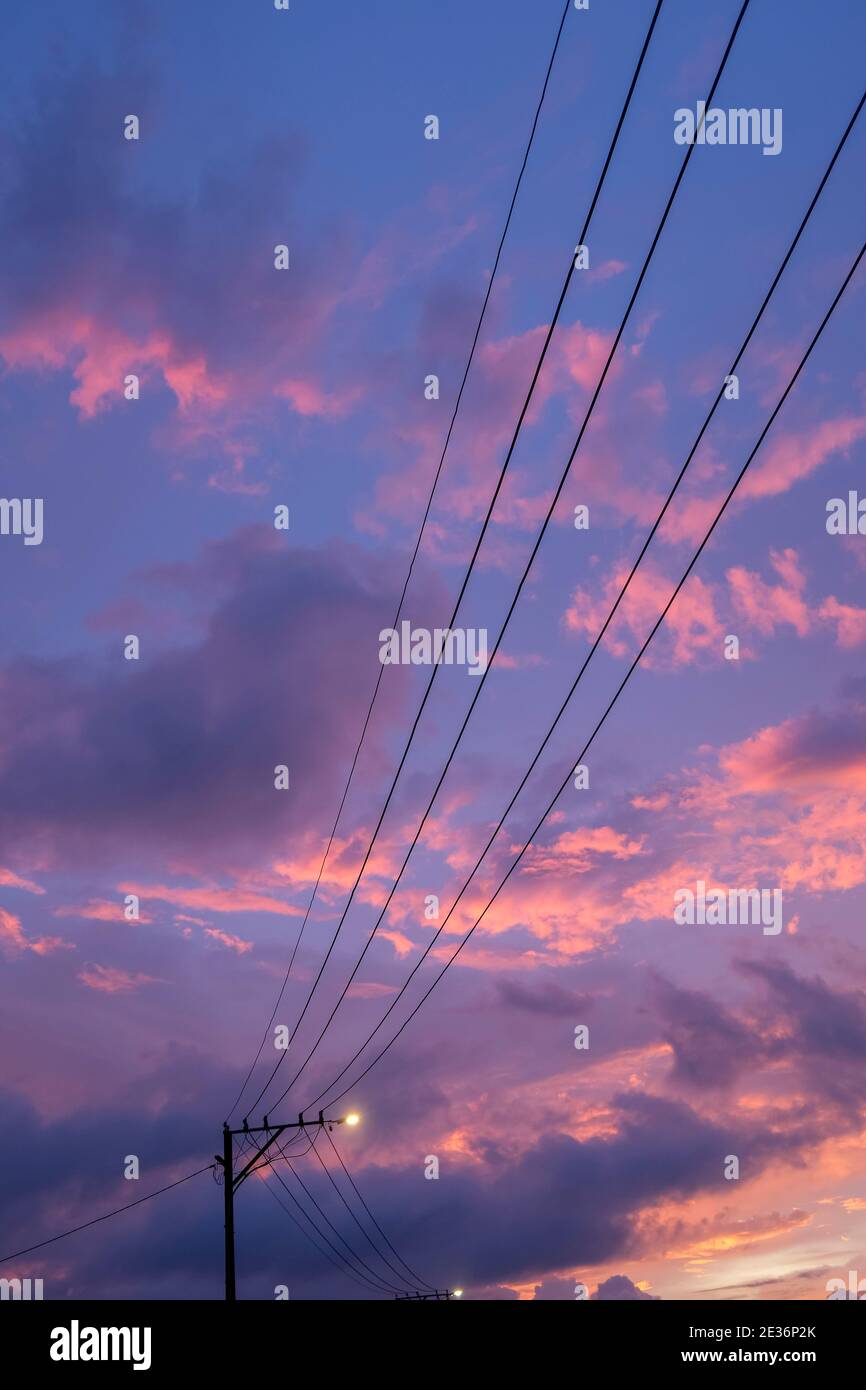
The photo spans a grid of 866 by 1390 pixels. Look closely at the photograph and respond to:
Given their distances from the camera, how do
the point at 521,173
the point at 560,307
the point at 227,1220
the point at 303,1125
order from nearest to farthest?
the point at 560,307, the point at 521,173, the point at 227,1220, the point at 303,1125
